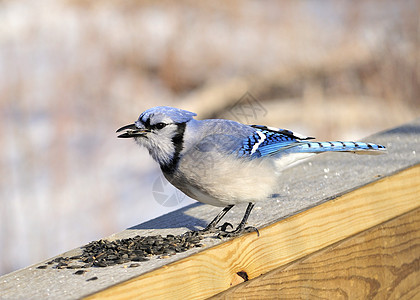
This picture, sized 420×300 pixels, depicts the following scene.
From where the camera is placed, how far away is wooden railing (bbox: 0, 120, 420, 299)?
1.64 meters

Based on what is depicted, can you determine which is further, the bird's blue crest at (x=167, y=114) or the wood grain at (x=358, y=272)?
the bird's blue crest at (x=167, y=114)

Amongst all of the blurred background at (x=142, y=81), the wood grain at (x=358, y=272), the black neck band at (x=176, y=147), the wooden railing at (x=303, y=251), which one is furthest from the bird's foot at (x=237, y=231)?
the blurred background at (x=142, y=81)

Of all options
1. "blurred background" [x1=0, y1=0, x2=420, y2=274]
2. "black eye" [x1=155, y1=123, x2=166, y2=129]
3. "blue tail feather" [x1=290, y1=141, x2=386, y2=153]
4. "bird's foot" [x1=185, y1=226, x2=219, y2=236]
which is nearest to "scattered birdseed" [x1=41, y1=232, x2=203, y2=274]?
"bird's foot" [x1=185, y1=226, x2=219, y2=236]

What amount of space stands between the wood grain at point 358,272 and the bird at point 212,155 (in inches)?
9.2

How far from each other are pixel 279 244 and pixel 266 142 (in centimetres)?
45

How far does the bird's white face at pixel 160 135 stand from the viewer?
2.12 meters

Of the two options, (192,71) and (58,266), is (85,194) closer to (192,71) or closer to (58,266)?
(192,71)

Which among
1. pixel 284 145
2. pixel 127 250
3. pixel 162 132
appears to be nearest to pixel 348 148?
pixel 284 145

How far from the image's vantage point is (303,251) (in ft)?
6.61

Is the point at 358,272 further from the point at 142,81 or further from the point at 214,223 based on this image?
the point at 142,81

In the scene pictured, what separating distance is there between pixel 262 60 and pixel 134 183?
1755 mm

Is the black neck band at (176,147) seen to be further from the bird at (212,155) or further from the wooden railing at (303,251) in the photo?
the wooden railing at (303,251)

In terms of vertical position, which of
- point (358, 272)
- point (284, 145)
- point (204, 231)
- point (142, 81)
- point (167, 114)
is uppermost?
point (142, 81)

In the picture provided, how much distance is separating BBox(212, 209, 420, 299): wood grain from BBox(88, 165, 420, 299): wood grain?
27mm
